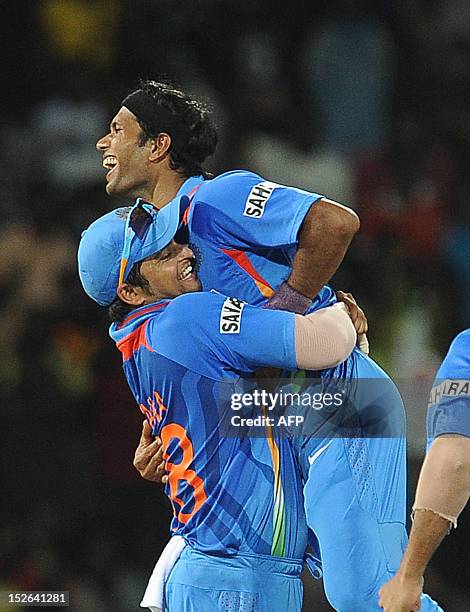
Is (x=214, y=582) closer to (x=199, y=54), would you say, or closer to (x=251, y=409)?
(x=251, y=409)

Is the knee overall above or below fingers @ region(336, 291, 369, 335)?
below

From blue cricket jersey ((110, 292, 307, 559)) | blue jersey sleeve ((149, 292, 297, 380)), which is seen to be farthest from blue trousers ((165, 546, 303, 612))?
blue jersey sleeve ((149, 292, 297, 380))

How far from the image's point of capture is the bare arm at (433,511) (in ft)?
5.41

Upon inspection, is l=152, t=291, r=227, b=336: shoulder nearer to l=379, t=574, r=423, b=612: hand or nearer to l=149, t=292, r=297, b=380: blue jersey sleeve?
l=149, t=292, r=297, b=380: blue jersey sleeve

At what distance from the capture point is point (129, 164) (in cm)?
195

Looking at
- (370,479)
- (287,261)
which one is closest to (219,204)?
(287,261)

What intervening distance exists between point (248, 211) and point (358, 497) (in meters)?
0.49

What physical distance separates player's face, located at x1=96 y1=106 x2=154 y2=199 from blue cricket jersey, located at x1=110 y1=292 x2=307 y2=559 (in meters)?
0.27

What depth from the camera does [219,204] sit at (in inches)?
70.7

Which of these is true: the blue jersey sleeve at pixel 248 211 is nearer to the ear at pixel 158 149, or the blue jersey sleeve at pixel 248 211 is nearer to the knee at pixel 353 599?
the ear at pixel 158 149

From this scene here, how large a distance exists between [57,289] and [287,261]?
0.71 m

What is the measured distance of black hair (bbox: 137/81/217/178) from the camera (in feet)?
6.43
